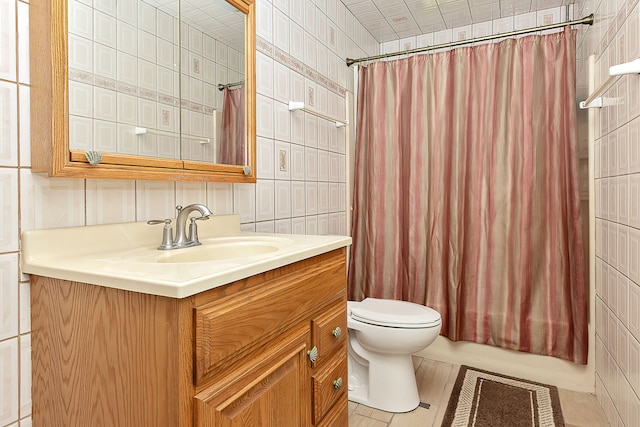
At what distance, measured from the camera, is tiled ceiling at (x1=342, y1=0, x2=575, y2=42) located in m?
2.31

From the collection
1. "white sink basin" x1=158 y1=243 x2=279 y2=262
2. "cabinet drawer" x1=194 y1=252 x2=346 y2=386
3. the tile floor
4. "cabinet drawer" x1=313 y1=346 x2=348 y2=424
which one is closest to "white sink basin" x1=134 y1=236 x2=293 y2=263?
"white sink basin" x1=158 y1=243 x2=279 y2=262

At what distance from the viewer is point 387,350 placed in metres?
1.73

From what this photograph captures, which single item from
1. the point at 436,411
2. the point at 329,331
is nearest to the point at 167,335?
the point at 329,331

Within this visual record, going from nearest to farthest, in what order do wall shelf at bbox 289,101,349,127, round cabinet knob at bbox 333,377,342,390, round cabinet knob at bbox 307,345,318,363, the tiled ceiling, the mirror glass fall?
the mirror glass
round cabinet knob at bbox 307,345,318,363
round cabinet knob at bbox 333,377,342,390
wall shelf at bbox 289,101,349,127
the tiled ceiling

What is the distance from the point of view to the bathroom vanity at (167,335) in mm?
695

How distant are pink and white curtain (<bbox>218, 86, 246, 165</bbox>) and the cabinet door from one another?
75cm

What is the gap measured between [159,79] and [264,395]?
38.1 inches

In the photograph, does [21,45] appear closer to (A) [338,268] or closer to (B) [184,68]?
(B) [184,68]

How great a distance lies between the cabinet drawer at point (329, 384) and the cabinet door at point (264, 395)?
→ 0.04 m

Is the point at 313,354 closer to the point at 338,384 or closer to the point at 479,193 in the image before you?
the point at 338,384

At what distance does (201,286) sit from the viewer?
70 cm

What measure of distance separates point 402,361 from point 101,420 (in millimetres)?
1334

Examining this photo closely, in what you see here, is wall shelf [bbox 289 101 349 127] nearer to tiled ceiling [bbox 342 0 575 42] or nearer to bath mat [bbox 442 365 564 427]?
tiled ceiling [bbox 342 0 575 42]

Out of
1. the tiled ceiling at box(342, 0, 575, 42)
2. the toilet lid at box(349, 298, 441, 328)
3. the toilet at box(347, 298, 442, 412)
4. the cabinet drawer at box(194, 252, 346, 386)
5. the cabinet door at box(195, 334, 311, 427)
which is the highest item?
the tiled ceiling at box(342, 0, 575, 42)
